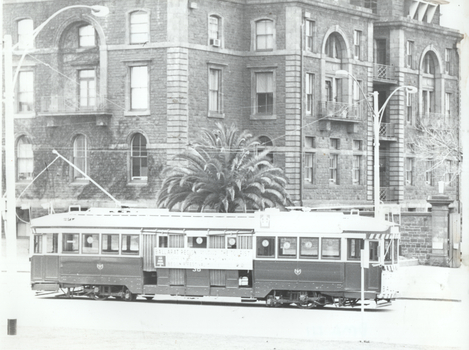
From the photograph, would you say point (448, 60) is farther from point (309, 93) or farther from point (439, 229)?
point (439, 229)

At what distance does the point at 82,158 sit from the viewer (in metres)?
51.3

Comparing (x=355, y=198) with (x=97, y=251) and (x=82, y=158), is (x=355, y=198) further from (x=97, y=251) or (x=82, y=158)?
(x=97, y=251)

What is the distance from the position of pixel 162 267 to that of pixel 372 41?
104 ft

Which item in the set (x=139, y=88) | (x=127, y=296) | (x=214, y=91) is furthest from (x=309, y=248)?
(x=214, y=91)

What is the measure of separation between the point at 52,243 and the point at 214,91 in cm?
1992

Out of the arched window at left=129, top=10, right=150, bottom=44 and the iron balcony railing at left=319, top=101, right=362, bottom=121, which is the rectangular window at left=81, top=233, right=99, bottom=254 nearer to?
the arched window at left=129, top=10, right=150, bottom=44

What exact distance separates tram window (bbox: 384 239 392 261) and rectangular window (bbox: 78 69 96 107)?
898 inches

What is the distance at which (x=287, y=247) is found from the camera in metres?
33.2

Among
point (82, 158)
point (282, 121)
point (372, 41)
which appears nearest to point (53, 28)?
point (82, 158)

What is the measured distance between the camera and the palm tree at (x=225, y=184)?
4206cm

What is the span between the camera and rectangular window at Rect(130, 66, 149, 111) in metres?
50.8

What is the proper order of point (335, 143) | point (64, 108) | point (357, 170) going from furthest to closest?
point (357, 170) < point (335, 143) < point (64, 108)

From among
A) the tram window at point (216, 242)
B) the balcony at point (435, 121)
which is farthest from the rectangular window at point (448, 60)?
the tram window at point (216, 242)

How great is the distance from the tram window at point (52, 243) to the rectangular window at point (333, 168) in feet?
83.7
